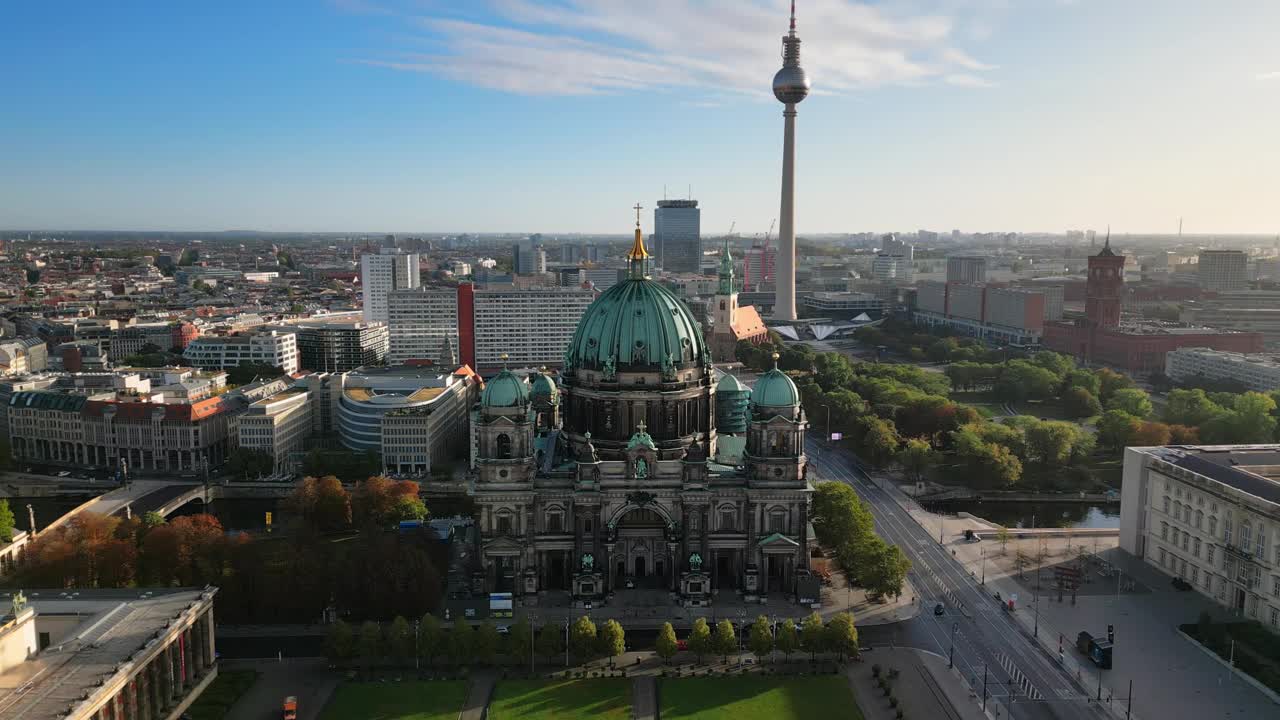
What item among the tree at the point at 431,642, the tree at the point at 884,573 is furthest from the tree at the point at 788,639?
the tree at the point at 431,642

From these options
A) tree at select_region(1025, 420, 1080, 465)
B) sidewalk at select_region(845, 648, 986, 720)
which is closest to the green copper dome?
sidewalk at select_region(845, 648, 986, 720)

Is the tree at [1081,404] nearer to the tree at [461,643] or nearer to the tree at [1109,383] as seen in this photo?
the tree at [1109,383]

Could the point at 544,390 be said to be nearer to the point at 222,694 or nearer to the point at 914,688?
the point at 222,694

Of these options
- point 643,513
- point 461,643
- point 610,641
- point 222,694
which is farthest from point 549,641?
point 222,694

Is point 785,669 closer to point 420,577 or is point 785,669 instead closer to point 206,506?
point 420,577

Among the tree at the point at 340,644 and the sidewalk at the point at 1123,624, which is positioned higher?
the tree at the point at 340,644

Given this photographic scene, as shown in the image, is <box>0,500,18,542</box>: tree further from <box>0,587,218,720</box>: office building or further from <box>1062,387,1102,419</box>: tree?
<box>1062,387,1102,419</box>: tree
